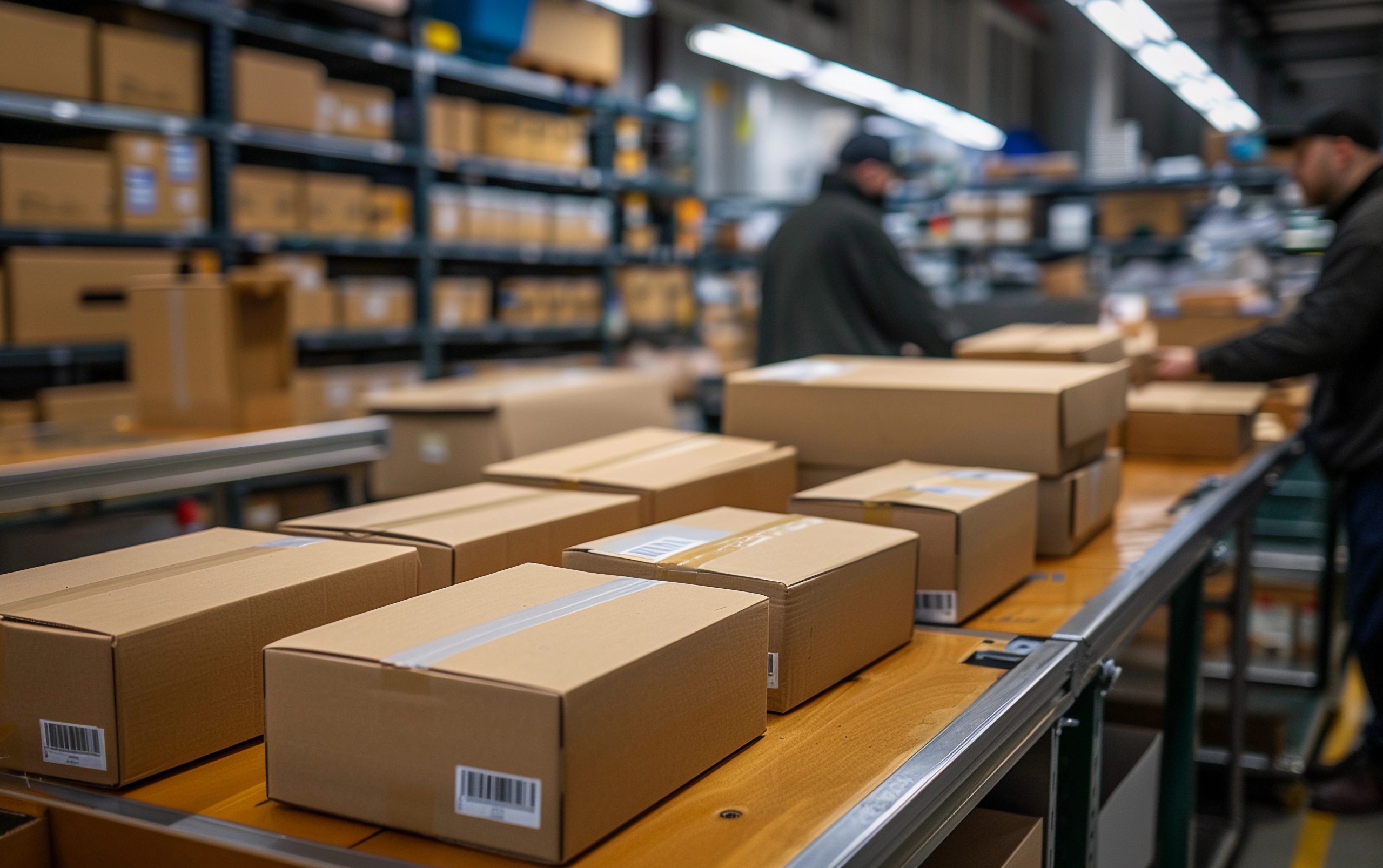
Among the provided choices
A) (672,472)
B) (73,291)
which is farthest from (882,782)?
(73,291)

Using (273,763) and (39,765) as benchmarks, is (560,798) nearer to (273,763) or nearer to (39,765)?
(273,763)

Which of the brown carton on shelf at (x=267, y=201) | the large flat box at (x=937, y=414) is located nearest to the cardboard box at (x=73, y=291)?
the brown carton on shelf at (x=267, y=201)

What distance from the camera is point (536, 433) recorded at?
232cm

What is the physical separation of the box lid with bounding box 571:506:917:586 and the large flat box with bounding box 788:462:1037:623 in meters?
0.06

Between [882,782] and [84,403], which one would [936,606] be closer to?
[882,782]

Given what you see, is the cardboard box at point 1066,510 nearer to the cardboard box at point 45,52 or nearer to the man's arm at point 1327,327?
the man's arm at point 1327,327

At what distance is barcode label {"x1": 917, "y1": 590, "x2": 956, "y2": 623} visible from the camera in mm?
1447

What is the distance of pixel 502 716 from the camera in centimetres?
81

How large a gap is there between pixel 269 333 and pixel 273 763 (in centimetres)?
205

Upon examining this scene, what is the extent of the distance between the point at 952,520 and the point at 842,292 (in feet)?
6.13

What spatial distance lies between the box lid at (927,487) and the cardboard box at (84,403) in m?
2.70

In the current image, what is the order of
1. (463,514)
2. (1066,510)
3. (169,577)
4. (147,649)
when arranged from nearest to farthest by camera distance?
1. (147,649)
2. (169,577)
3. (463,514)
4. (1066,510)

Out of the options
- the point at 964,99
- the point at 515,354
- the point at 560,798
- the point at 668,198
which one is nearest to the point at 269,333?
the point at 560,798

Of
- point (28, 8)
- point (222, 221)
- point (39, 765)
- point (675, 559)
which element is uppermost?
point (28, 8)
